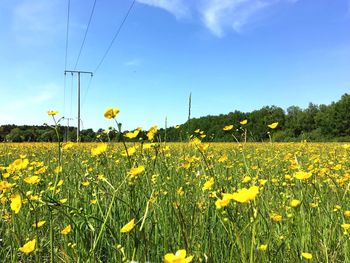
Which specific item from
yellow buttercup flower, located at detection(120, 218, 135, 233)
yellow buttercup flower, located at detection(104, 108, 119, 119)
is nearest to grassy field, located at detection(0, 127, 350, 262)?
yellow buttercup flower, located at detection(120, 218, 135, 233)

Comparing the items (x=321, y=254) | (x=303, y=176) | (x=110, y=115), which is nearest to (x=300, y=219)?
(x=321, y=254)

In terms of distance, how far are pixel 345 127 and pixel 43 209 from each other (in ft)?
143

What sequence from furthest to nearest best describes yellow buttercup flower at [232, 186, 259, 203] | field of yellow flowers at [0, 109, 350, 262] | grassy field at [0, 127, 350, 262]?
1. field of yellow flowers at [0, 109, 350, 262]
2. grassy field at [0, 127, 350, 262]
3. yellow buttercup flower at [232, 186, 259, 203]

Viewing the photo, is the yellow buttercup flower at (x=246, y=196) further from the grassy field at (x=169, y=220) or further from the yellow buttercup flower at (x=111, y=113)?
the yellow buttercup flower at (x=111, y=113)

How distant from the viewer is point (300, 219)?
1.80m

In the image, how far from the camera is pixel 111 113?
46.6 inches

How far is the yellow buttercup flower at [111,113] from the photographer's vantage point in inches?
45.8

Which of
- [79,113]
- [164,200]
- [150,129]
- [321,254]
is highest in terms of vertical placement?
[79,113]

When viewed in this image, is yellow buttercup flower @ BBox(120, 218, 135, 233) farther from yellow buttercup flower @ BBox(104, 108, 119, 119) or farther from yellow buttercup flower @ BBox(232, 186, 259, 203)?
yellow buttercup flower @ BBox(104, 108, 119, 119)

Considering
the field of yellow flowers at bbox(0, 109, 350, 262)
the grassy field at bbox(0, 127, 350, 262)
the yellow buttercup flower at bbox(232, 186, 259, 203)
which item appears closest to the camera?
the yellow buttercup flower at bbox(232, 186, 259, 203)

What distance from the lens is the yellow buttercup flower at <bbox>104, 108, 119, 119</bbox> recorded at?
1162mm

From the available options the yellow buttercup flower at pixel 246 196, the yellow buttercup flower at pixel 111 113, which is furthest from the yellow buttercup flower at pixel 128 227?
the yellow buttercup flower at pixel 111 113

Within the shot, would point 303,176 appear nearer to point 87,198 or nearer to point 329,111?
point 87,198

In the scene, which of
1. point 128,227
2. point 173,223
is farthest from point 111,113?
point 173,223
